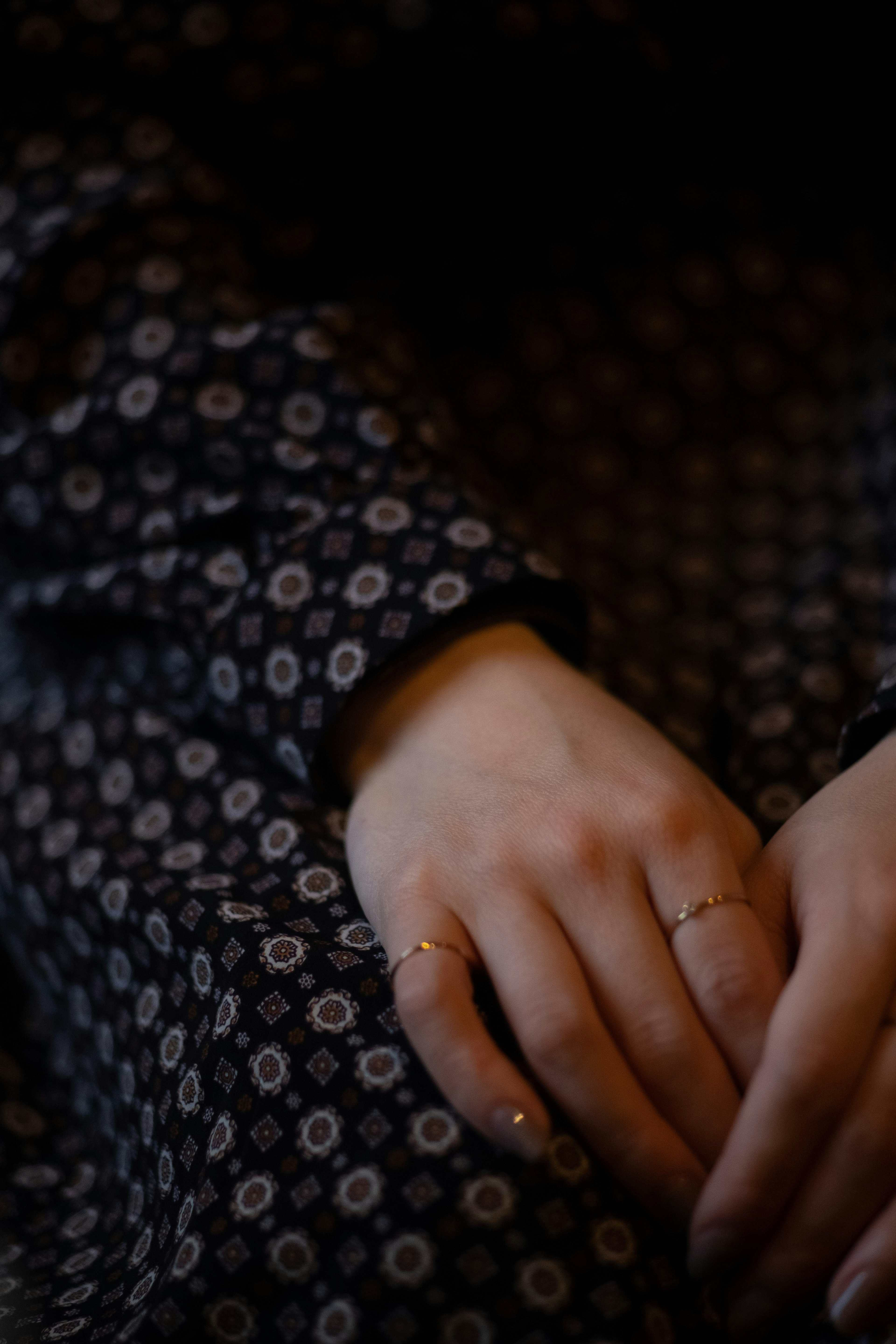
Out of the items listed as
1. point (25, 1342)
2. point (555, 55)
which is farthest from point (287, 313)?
point (25, 1342)

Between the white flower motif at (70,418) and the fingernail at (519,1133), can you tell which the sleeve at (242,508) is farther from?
the fingernail at (519,1133)

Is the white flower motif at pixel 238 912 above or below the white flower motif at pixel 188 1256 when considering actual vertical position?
above

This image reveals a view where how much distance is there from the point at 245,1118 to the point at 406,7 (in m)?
0.75

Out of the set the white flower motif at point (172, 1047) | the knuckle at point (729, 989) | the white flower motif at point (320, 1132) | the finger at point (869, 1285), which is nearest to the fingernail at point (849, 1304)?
the finger at point (869, 1285)

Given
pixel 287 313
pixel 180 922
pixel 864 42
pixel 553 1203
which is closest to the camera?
pixel 553 1203

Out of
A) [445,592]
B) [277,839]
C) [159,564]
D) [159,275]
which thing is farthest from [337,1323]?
[159,275]

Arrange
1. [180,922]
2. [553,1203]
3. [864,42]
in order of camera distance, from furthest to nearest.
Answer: [864,42], [180,922], [553,1203]

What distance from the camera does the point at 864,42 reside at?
2.57 ft

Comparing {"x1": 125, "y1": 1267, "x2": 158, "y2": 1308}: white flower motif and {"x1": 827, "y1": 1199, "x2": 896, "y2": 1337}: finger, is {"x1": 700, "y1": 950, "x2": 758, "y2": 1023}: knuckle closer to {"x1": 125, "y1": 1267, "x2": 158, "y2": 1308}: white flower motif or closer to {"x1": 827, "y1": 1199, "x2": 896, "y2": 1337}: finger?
{"x1": 827, "y1": 1199, "x2": 896, "y2": 1337}: finger

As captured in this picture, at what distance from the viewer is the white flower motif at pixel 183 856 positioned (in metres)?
0.57

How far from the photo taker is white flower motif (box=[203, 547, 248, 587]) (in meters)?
0.63

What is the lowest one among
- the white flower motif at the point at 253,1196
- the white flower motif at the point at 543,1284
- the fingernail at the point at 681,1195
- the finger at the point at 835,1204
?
the finger at the point at 835,1204

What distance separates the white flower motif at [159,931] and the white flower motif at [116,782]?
125mm

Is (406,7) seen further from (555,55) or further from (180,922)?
(180,922)
